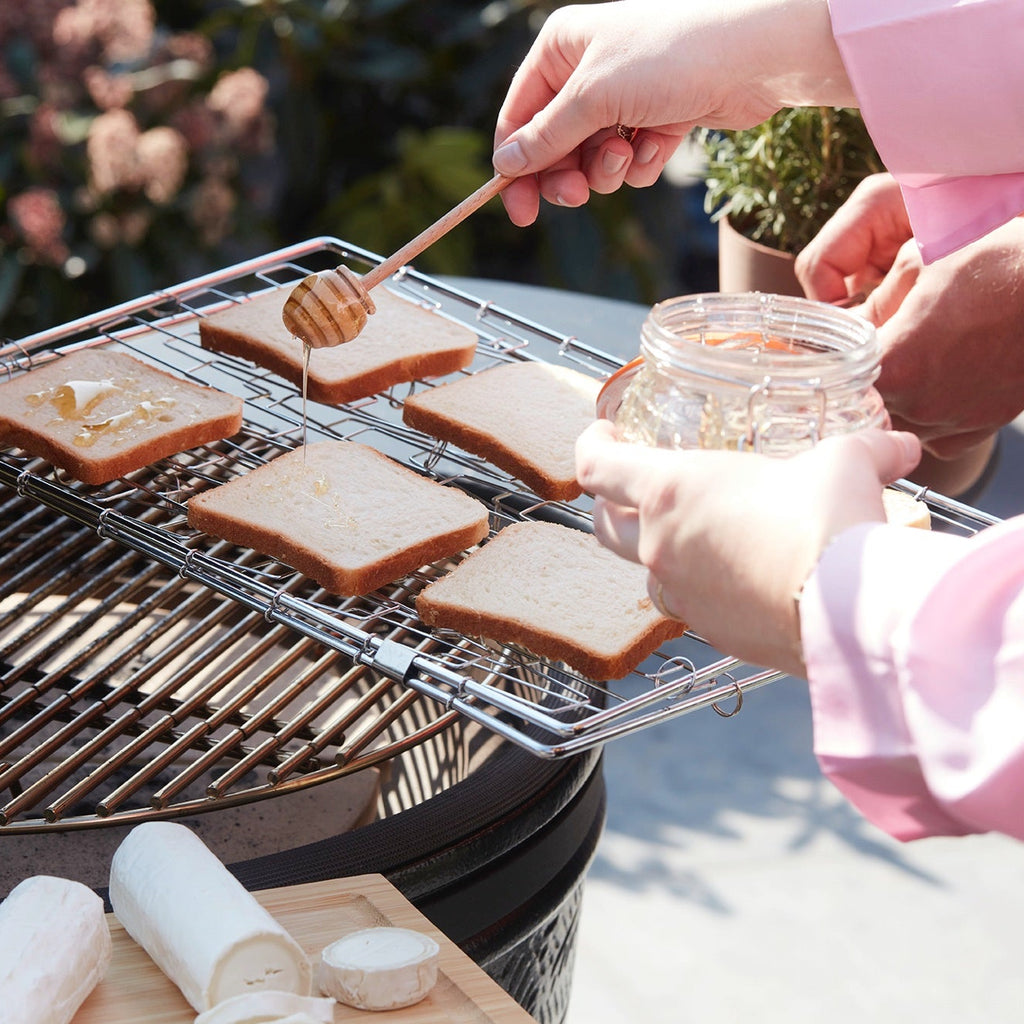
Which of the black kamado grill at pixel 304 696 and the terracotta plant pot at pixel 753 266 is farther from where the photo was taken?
the terracotta plant pot at pixel 753 266

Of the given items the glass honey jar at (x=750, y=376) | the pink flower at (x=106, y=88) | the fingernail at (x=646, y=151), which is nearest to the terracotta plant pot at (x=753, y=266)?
the fingernail at (x=646, y=151)

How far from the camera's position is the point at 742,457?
113 cm

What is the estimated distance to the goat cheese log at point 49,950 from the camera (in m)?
1.05

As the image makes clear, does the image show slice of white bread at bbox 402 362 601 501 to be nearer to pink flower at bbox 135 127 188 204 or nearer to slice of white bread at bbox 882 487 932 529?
slice of white bread at bbox 882 487 932 529

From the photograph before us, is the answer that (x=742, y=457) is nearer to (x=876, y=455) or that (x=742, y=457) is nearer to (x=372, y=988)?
(x=876, y=455)

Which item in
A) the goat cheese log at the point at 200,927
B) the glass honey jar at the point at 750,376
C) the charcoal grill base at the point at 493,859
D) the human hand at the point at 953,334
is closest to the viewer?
the goat cheese log at the point at 200,927

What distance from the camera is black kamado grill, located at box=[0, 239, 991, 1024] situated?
1.43 m

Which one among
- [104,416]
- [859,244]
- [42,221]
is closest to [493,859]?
[104,416]

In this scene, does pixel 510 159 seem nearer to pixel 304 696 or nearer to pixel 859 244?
pixel 859 244

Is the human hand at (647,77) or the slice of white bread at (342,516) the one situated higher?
the human hand at (647,77)

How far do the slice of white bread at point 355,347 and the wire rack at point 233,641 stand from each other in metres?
0.06

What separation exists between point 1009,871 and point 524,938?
2.62 metres

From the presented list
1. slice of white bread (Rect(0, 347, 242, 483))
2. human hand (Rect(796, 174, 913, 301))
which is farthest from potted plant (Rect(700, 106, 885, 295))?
slice of white bread (Rect(0, 347, 242, 483))

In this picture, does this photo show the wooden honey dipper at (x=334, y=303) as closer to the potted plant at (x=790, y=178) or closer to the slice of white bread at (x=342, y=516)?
the slice of white bread at (x=342, y=516)
